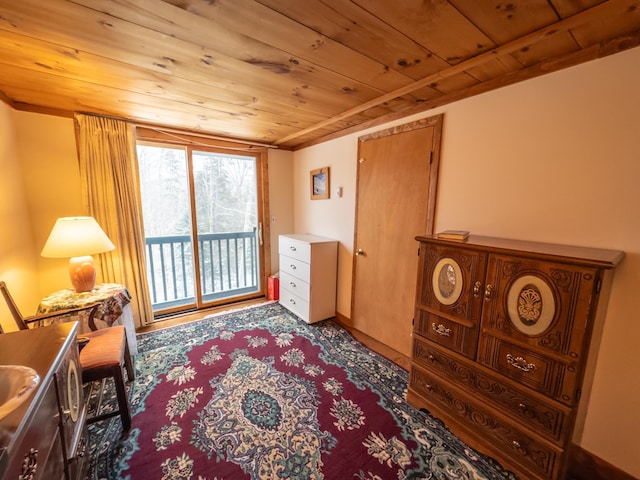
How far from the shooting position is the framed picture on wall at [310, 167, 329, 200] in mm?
3043

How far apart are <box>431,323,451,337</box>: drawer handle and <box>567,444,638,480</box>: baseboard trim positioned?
2.46ft

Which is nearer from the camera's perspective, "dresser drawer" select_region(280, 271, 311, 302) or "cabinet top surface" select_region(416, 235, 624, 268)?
"cabinet top surface" select_region(416, 235, 624, 268)

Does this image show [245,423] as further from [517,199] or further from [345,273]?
[517,199]

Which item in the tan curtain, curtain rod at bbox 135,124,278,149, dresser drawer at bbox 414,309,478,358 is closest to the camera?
dresser drawer at bbox 414,309,478,358

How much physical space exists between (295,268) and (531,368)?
7.45 feet

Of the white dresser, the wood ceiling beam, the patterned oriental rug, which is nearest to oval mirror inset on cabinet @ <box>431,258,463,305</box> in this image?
the patterned oriental rug

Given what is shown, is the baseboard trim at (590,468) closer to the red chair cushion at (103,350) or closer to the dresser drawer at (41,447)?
the dresser drawer at (41,447)

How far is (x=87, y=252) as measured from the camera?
1931 mm

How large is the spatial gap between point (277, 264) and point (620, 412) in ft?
11.1

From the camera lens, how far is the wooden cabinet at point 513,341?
1.11 metres

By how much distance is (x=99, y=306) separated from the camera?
1932mm

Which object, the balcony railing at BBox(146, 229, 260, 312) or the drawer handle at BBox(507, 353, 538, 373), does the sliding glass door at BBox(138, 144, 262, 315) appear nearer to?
the balcony railing at BBox(146, 229, 260, 312)

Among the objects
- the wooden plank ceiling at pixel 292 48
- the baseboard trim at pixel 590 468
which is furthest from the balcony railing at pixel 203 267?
the baseboard trim at pixel 590 468

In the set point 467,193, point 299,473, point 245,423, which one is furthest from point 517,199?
point 245,423
